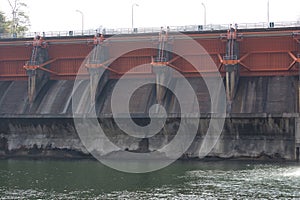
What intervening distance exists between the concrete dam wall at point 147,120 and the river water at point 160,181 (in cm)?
369

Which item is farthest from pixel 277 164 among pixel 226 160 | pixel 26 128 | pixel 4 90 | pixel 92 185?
pixel 4 90

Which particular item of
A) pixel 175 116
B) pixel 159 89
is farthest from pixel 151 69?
pixel 175 116

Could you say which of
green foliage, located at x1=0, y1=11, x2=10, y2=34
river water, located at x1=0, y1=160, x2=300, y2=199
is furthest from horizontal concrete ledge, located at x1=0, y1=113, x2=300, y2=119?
green foliage, located at x1=0, y1=11, x2=10, y2=34

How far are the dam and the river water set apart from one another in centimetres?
505

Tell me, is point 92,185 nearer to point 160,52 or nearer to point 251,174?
point 251,174

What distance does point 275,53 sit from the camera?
258 feet

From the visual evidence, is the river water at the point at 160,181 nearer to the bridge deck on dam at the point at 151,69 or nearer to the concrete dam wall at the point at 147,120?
the concrete dam wall at the point at 147,120

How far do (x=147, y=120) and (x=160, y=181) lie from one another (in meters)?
19.7

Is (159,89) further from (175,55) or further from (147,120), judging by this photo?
(175,55)

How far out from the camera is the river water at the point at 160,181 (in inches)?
1880

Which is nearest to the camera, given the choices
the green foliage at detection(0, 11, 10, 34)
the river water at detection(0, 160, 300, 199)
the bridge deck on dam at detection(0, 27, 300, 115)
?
the river water at detection(0, 160, 300, 199)

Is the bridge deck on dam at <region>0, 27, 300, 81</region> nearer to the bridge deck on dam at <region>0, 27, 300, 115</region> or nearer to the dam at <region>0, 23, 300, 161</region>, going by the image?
the bridge deck on dam at <region>0, 27, 300, 115</region>

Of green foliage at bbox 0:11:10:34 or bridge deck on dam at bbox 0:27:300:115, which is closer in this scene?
bridge deck on dam at bbox 0:27:300:115

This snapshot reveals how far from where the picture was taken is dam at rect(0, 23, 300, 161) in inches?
2739
